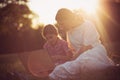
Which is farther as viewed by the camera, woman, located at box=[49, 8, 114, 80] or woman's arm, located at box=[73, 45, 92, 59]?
woman's arm, located at box=[73, 45, 92, 59]

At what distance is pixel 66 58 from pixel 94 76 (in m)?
1.62

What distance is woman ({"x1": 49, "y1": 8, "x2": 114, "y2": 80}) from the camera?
325 inches

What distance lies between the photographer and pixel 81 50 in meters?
8.66

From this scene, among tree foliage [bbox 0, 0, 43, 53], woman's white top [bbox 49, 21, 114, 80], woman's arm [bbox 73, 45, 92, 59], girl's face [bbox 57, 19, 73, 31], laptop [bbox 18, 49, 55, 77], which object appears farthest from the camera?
tree foliage [bbox 0, 0, 43, 53]

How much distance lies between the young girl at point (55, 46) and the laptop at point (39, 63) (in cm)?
31

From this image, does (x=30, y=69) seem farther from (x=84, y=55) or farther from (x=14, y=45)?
(x=14, y=45)

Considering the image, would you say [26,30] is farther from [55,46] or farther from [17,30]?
[55,46]

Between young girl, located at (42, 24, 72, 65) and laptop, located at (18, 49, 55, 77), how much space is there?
0.31m

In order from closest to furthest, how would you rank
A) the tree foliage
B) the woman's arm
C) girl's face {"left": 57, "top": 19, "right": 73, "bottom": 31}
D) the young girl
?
the woman's arm → girl's face {"left": 57, "top": 19, "right": 73, "bottom": 31} → the young girl → the tree foliage

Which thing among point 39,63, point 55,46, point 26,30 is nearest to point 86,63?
point 39,63

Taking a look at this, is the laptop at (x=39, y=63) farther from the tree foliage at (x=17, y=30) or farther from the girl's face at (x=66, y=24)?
the tree foliage at (x=17, y=30)

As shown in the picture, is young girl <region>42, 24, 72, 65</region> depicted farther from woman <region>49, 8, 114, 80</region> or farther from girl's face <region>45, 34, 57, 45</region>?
woman <region>49, 8, 114, 80</region>

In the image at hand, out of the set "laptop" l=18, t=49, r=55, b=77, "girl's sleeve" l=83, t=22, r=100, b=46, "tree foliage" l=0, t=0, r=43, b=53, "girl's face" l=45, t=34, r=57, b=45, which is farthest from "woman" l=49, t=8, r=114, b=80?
"tree foliage" l=0, t=0, r=43, b=53

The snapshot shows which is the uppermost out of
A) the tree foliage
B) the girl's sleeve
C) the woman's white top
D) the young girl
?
the girl's sleeve
